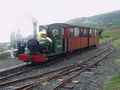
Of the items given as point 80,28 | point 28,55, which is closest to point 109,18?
point 80,28

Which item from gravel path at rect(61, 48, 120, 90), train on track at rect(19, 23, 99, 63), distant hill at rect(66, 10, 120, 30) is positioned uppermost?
distant hill at rect(66, 10, 120, 30)

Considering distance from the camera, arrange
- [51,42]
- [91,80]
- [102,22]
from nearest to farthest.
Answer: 1. [91,80]
2. [51,42]
3. [102,22]

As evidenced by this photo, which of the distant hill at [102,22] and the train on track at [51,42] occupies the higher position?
the distant hill at [102,22]

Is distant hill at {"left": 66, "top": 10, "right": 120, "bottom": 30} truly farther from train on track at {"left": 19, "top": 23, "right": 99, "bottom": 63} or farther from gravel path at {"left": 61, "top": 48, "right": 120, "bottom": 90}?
gravel path at {"left": 61, "top": 48, "right": 120, "bottom": 90}

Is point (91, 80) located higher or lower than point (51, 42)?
lower

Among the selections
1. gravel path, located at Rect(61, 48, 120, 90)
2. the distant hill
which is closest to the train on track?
gravel path, located at Rect(61, 48, 120, 90)

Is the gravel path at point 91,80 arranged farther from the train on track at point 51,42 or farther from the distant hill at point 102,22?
the distant hill at point 102,22

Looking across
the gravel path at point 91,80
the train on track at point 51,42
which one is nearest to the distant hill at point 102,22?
the train on track at point 51,42

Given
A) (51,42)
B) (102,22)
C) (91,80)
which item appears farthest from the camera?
(102,22)

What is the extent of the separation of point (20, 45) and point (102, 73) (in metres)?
6.86

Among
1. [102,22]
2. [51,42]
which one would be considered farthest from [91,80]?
[102,22]

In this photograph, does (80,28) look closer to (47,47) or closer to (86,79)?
(47,47)

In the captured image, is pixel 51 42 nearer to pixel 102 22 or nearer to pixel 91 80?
pixel 91 80

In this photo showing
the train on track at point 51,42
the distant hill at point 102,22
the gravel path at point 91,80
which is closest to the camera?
the gravel path at point 91,80
